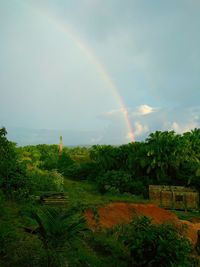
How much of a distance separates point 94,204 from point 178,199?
28.6 feet

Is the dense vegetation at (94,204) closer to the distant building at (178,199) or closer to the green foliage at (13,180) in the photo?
the green foliage at (13,180)

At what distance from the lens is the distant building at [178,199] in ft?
82.6

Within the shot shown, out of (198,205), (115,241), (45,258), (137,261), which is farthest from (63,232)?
(198,205)

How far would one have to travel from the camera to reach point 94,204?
19.3 m

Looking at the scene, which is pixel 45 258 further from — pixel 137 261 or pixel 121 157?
pixel 121 157

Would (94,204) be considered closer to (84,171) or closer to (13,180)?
(13,180)

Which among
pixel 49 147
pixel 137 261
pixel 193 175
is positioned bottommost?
pixel 137 261

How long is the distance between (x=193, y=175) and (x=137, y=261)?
20533 mm

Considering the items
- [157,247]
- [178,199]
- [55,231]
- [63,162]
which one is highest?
[63,162]

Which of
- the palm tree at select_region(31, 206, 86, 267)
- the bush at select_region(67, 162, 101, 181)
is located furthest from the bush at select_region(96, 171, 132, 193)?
the palm tree at select_region(31, 206, 86, 267)

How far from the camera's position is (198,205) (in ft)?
83.4

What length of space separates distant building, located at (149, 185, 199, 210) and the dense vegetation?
234cm

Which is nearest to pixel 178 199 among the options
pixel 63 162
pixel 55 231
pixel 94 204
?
pixel 94 204

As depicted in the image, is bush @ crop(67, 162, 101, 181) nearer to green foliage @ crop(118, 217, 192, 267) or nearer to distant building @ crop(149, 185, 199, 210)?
distant building @ crop(149, 185, 199, 210)
